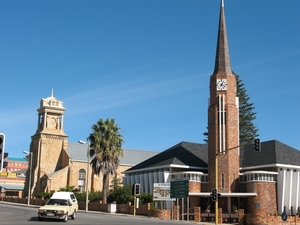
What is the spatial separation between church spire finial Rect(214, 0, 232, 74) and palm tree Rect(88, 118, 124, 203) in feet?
47.2

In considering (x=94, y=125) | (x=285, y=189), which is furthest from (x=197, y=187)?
(x=94, y=125)

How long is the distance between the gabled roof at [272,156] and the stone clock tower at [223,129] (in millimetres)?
3178

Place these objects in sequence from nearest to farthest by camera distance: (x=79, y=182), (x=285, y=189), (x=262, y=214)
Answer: (x=262, y=214) < (x=285, y=189) < (x=79, y=182)

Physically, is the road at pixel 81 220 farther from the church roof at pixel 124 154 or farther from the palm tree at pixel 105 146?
the church roof at pixel 124 154

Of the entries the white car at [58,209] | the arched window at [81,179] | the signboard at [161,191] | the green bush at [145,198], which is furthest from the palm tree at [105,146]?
the arched window at [81,179]

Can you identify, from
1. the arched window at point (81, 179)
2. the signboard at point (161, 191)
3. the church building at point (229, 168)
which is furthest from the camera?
the arched window at point (81, 179)

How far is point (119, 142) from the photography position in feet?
179

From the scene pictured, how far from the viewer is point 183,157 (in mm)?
54719

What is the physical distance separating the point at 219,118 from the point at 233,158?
476cm

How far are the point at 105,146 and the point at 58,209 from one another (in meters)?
27.0

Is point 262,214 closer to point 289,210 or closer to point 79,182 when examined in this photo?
point 289,210

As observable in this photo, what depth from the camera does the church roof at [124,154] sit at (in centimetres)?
8732

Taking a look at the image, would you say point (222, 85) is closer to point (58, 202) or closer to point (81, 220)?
point (81, 220)

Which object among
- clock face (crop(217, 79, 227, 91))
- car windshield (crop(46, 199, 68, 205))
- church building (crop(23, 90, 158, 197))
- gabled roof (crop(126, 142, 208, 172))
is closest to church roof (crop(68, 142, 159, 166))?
church building (crop(23, 90, 158, 197))
